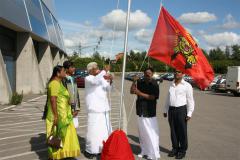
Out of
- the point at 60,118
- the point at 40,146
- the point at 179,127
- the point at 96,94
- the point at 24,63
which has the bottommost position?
the point at 40,146

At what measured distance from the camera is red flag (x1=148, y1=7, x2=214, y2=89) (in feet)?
24.4

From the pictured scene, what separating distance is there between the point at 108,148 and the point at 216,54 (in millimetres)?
140601

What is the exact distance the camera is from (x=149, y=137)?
754cm

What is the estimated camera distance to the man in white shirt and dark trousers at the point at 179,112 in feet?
25.4

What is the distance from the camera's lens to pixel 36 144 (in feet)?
29.5

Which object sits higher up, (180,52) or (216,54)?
(216,54)

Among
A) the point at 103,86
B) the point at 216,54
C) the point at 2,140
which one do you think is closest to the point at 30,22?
the point at 2,140

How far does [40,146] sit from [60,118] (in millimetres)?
2029

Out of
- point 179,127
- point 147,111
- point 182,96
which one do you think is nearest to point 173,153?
point 179,127

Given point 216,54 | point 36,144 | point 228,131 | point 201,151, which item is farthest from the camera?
point 216,54

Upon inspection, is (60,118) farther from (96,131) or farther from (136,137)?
(136,137)

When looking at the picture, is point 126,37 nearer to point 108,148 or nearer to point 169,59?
point 169,59

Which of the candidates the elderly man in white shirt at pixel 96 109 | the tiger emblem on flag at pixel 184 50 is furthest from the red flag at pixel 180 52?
the elderly man in white shirt at pixel 96 109

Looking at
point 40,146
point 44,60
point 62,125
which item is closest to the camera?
point 62,125
